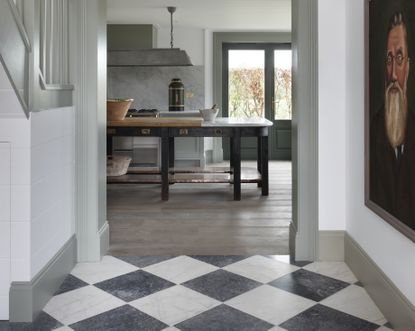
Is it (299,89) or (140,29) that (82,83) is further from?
(140,29)

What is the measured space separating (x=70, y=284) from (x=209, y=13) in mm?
6157

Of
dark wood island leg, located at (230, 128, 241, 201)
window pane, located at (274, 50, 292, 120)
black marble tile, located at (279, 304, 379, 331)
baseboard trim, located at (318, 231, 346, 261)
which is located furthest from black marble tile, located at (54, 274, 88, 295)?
window pane, located at (274, 50, 292, 120)

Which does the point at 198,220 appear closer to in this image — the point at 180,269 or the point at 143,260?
the point at 143,260

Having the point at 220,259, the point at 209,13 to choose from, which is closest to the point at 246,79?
the point at 209,13

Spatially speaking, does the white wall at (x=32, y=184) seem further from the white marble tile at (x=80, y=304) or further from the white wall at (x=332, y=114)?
the white wall at (x=332, y=114)

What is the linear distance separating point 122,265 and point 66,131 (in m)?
0.87

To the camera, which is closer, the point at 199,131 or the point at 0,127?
the point at 0,127

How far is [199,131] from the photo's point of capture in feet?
19.2

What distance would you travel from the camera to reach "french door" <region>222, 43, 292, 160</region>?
1038cm

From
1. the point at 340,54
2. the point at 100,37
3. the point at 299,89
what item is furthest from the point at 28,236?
the point at 340,54

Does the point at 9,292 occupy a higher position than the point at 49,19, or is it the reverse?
the point at 49,19

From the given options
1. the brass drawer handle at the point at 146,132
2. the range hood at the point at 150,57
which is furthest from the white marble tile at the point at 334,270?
the range hood at the point at 150,57

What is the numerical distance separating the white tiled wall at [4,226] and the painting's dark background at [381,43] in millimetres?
1664

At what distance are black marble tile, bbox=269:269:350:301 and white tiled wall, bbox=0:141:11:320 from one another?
1.34m
